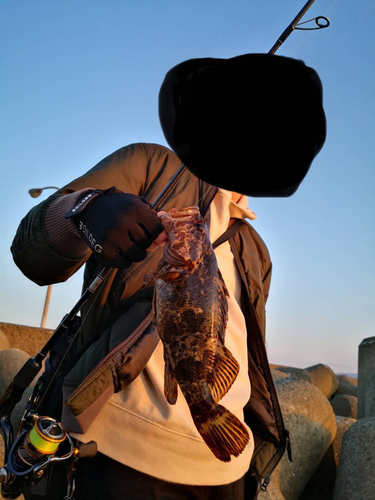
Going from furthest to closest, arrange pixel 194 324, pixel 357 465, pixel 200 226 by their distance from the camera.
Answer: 1. pixel 357 465
2. pixel 200 226
3. pixel 194 324

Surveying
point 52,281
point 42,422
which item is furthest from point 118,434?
point 52,281

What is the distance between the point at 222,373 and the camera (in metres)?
2.49

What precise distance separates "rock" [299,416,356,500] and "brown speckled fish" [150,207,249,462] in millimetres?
5708

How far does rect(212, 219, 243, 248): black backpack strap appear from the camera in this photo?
332 cm

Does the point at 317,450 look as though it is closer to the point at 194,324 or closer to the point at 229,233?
the point at 229,233

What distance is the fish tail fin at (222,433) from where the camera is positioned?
7.14ft

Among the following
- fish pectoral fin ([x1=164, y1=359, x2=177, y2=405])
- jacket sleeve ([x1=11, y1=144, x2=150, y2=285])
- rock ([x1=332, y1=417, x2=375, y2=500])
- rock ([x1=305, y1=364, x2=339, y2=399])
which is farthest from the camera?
rock ([x1=305, y1=364, x2=339, y2=399])

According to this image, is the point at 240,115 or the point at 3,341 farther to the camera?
the point at 3,341

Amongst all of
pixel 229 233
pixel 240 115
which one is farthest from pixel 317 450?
pixel 240 115

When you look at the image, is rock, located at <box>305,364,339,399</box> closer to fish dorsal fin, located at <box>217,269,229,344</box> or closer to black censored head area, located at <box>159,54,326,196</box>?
fish dorsal fin, located at <box>217,269,229,344</box>

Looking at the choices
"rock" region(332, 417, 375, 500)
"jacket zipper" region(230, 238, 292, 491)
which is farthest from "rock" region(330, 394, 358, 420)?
"jacket zipper" region(230, 238, 292, 491)

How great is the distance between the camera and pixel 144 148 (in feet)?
10.6

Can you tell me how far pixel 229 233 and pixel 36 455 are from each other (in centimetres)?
190

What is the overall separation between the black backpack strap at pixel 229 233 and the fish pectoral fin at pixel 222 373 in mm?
957
